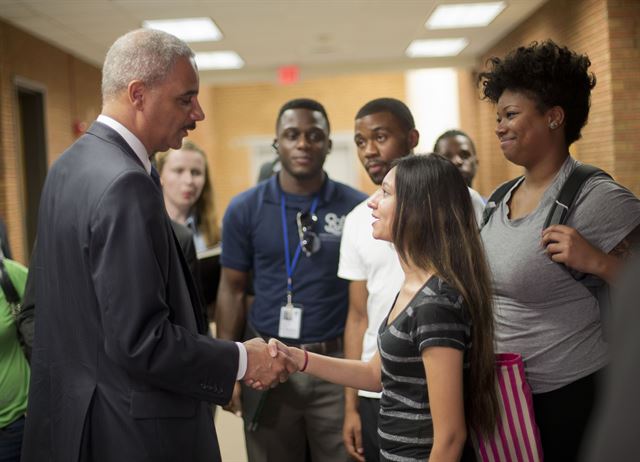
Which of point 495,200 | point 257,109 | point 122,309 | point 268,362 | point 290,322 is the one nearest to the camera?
point 122,309

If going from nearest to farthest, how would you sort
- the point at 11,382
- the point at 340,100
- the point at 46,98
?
1. the point at 11,382
2. the point at 46,98
3. the point at 340,100

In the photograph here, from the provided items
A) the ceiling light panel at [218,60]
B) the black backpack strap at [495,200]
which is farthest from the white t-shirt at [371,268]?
the ceiling light panel at [218,60]

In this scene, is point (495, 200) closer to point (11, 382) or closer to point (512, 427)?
point (512, 427)

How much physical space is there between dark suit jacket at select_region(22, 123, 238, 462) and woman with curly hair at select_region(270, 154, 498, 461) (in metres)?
0.43

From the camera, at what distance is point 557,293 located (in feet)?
A: 5.82

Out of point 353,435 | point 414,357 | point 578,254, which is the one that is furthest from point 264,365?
point 578,254

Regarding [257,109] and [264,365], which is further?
[257,109]

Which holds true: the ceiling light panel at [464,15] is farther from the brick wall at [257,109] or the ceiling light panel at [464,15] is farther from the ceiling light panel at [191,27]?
the brick wall at [257,109]

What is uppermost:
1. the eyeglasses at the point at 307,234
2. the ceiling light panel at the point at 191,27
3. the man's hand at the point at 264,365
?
the ceiling light panel at the point at 191,27

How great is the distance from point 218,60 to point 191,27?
1.93 metres

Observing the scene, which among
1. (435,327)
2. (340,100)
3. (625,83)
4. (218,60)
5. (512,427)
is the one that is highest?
(340,100)

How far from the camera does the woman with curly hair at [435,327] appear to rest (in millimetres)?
1422

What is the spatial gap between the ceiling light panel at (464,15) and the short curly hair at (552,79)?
5107 mm

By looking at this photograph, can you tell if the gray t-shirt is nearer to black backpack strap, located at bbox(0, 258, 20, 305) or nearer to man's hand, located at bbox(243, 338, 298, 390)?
man's hand, located at bbox(243, 338, 298, 390)
